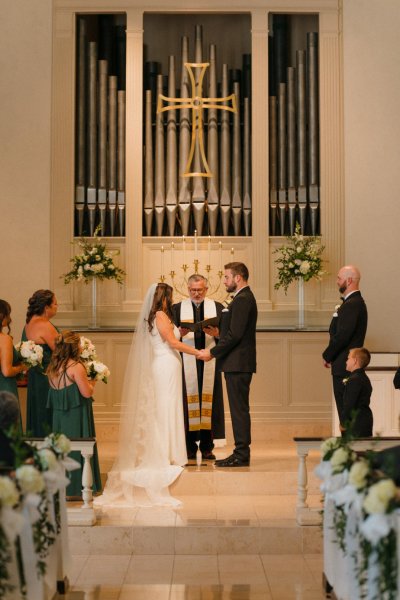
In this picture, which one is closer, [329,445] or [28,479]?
[28,479]

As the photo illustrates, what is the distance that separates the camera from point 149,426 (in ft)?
28.2

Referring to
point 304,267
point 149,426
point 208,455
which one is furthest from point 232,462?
point 304,267

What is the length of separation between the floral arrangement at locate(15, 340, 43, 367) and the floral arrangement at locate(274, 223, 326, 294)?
12.3ft

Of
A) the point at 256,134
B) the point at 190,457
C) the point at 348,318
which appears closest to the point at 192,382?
the point at 190,457

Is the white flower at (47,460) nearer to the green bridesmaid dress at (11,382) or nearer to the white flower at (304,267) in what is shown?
the green bridesmaid dress at (11,382)

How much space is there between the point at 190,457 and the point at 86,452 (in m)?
2.20

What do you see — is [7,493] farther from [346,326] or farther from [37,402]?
[346,326]

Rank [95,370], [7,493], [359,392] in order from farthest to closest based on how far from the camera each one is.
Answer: [95,370], [359,392], [7,493]

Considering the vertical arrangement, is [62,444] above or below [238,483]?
above

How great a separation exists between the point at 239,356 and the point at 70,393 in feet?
5.43

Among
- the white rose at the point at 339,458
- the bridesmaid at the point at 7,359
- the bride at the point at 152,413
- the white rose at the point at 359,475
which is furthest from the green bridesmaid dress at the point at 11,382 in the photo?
the white rose at the point at 359,475

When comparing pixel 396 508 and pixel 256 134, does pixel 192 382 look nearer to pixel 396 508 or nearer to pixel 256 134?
pixel 256 134

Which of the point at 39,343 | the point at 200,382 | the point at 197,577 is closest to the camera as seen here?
the point at 197,577

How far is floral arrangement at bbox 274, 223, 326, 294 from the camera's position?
36.8ft
